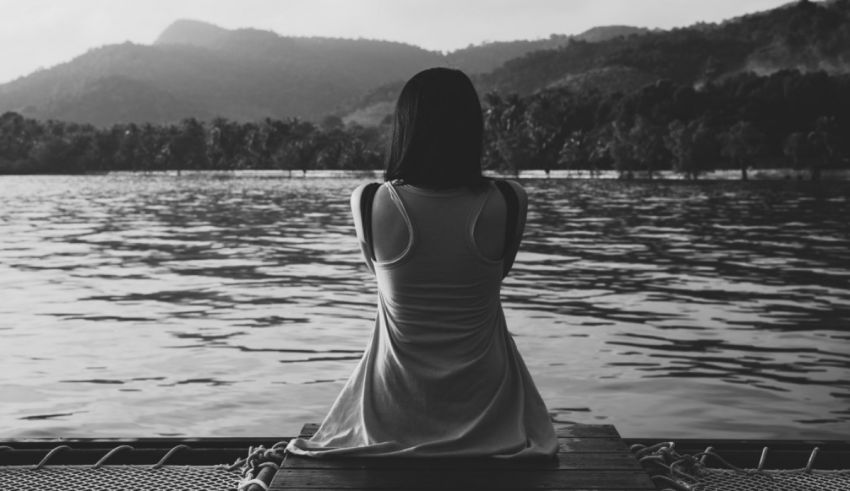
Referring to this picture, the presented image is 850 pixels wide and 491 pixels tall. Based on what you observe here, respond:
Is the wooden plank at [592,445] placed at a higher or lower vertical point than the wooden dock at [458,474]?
lower

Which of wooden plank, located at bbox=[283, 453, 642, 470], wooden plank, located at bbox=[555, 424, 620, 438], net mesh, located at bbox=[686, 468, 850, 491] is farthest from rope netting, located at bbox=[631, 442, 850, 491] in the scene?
wooden plank, located at bbox=[283, 453, 642, 470]

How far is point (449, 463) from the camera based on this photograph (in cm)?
409

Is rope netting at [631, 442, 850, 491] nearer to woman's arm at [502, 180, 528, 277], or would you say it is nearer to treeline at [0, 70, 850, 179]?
woman's arm at [502, 180, 528, 277]

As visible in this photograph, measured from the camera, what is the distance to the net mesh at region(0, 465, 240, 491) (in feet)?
17.2

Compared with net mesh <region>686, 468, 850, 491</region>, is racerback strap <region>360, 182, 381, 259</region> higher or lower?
higher

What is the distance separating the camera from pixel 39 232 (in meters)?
36.2

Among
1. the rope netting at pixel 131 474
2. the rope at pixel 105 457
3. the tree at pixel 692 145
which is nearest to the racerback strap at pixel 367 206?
the rope netting at pixel 131 474

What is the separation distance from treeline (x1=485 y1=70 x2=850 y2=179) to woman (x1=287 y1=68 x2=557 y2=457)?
113 meters

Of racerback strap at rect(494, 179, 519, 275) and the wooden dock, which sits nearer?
the wooden dock

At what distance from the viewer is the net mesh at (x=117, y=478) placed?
5242mm

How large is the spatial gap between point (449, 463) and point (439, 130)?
1.42 m

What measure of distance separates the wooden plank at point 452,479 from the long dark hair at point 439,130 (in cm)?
121

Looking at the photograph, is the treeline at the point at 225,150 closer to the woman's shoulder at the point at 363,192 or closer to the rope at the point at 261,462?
the rope at the point at 261,462

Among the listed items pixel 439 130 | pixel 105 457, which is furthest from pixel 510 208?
pixel 105 457
